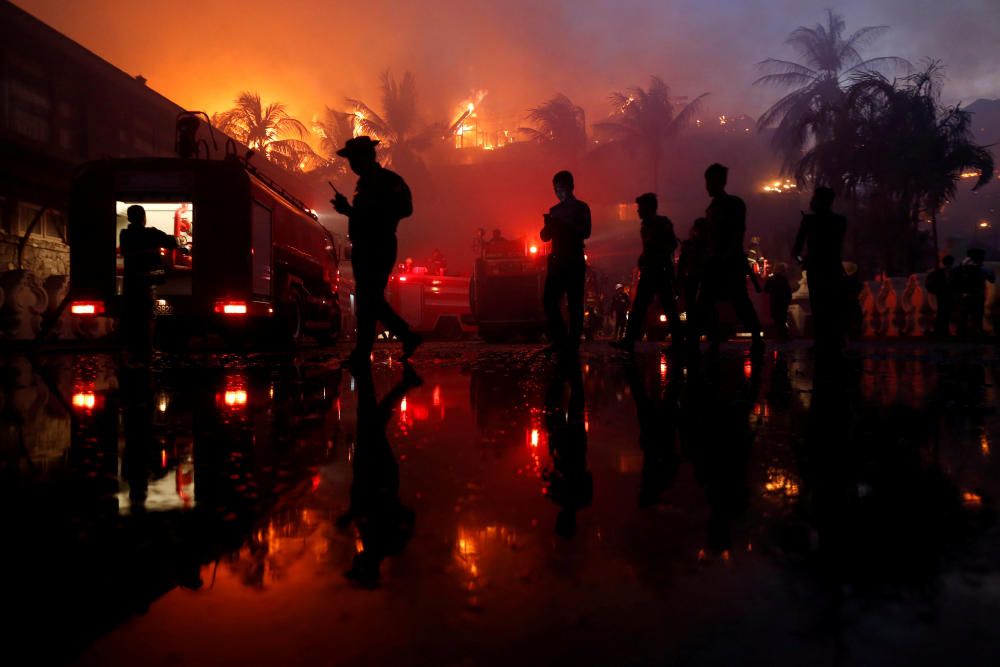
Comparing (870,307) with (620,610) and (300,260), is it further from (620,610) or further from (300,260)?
(620,610)

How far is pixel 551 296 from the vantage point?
884 cm

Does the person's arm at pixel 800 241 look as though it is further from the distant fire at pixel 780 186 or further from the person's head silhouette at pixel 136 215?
the distant fire at pixel 780 186

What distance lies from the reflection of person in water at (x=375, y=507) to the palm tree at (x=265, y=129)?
45915 mm

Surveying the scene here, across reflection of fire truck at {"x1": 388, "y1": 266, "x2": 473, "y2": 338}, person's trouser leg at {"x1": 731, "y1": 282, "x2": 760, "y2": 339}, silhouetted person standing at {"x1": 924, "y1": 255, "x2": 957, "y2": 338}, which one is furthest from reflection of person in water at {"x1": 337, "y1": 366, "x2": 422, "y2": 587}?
reflection of fire truck at {"x1": 388, "y1": 266, "x2": 473, "y2": 338}

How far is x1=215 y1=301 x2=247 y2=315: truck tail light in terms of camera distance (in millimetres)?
11172

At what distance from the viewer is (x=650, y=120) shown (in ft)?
169

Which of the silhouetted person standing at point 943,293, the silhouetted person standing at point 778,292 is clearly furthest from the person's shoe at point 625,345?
the silhouetted person standing at point 943,293

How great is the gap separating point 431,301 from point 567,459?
19.0 metres

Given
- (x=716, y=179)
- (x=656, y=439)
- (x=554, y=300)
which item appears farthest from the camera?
(x=554, y=300)

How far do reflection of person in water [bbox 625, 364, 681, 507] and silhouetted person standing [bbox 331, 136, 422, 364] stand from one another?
2.69 metres

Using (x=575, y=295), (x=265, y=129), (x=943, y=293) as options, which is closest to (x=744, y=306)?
(x=575, y=295)

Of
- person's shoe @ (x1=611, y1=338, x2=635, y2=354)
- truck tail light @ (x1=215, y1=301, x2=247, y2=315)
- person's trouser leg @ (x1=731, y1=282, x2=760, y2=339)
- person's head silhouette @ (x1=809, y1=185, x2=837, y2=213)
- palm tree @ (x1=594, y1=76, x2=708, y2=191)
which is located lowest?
person's shoe @ (x1=611, y1=338, x2=635, y2=354)

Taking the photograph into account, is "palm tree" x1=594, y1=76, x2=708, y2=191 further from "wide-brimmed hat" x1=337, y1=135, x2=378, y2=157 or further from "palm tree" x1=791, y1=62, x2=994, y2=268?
"wide-brimmed hat" x1=337, y1=135, x2=378, y2=157

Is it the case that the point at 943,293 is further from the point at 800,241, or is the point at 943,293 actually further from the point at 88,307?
the point at 88,307
